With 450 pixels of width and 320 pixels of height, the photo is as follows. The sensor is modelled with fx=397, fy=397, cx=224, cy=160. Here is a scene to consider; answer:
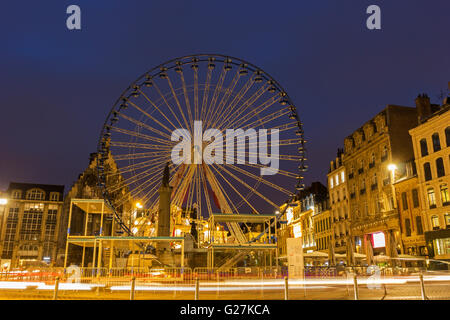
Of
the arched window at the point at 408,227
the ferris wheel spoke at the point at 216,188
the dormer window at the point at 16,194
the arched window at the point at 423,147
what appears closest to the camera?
the ferris wheel spoke at the point at 216,188

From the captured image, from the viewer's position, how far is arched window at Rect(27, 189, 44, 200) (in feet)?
259

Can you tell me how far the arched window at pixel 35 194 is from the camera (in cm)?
7888

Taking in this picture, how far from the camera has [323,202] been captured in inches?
2697

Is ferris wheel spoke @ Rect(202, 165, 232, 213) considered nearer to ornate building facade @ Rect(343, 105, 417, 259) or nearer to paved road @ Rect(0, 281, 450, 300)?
paved road @ Rect(0, 281, 450, 300)

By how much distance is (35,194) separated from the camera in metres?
79.3

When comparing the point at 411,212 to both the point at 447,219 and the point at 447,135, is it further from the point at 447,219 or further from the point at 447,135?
the point at 447,135

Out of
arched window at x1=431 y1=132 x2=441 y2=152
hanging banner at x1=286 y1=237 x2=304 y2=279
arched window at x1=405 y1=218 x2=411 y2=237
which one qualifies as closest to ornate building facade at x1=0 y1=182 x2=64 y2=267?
arched window at x1=405 y1=218 x2=411 y2=237

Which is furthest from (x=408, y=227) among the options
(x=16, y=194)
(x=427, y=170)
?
(x=16, y=194)

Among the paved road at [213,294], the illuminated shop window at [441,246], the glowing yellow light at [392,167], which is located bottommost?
the paved road at [213,294]

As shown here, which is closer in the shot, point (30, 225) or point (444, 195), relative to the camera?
point (444, 195)

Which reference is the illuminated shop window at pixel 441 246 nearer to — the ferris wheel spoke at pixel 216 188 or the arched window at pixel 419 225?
the arched window at pixel 419 225

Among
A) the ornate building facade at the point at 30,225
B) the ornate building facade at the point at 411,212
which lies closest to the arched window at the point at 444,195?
the ornate building facade at the point at 411,212

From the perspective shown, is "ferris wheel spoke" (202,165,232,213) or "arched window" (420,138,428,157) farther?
"arched window" (420,138,428,157)
